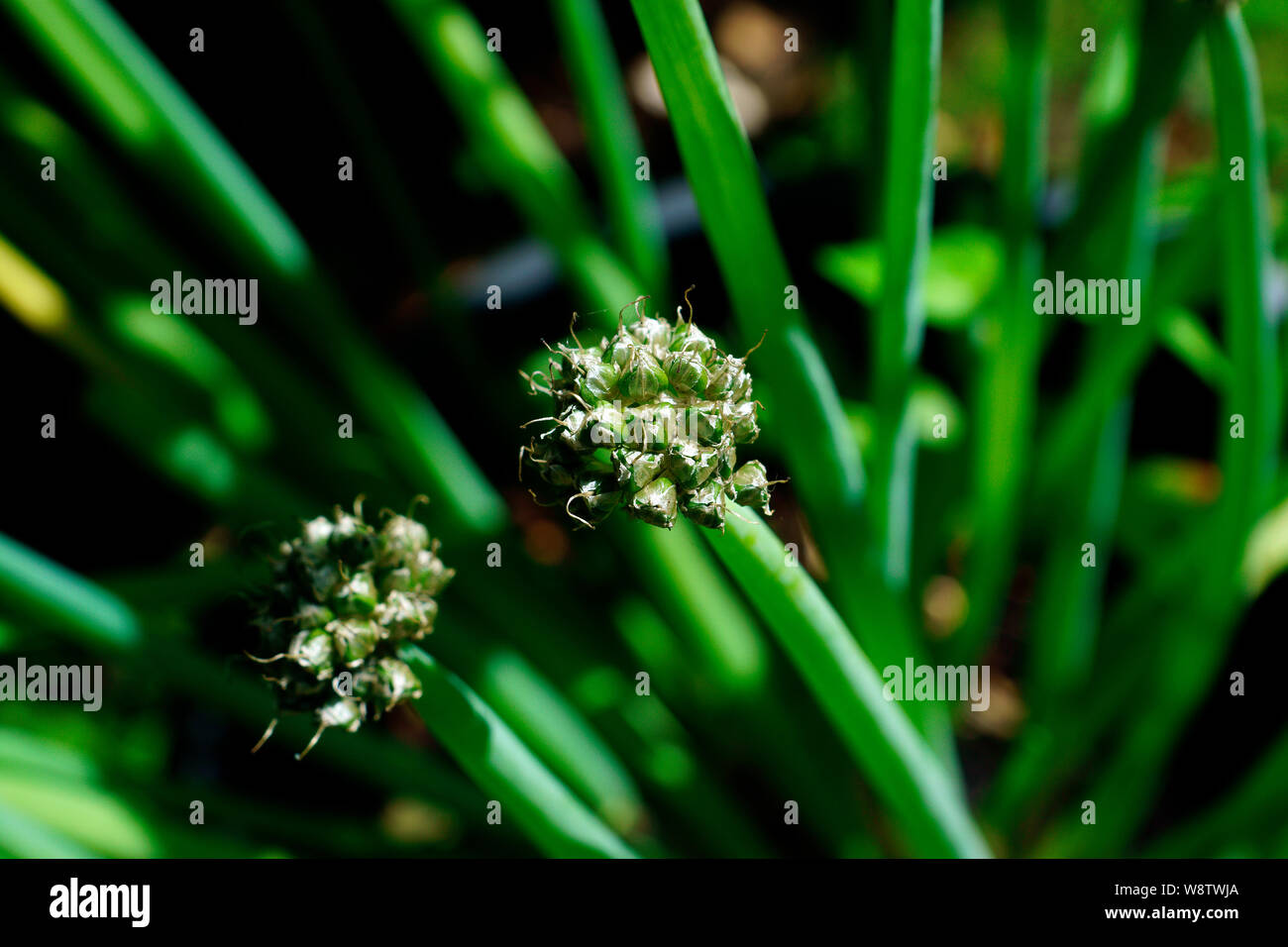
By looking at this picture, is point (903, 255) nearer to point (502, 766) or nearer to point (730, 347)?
point (502, 766)

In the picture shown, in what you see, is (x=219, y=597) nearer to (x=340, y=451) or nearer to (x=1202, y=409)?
(x=340, y=451)

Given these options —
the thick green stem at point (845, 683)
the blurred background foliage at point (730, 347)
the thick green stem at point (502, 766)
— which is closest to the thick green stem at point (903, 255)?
the blurred background foliage at point (730, 347)

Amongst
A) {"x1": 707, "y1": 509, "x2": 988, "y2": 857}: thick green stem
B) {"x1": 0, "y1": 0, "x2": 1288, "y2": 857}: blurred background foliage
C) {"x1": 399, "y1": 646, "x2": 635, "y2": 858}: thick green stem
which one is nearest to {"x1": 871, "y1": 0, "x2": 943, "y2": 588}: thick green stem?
{"x1": 0, "y1": 0, "x2": 1288, "y2": 857}: blurred background foliage

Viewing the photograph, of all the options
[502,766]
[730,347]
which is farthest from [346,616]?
[730,347]

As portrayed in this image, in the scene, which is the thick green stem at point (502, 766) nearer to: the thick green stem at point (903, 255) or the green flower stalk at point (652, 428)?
the green flower stalk at point (652, 428)
